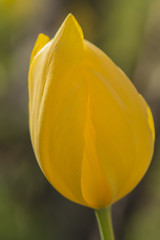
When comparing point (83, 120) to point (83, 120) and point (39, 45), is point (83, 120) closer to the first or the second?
point (83, 120)

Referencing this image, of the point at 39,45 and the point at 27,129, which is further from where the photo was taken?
the point at 27,129

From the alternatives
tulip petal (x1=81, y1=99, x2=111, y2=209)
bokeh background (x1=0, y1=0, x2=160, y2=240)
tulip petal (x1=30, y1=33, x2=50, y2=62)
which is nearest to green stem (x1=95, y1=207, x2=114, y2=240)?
tulip petal (x1=81, y1=99, x2=111, y2=209)

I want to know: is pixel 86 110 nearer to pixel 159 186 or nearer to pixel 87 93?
pixel 87 93

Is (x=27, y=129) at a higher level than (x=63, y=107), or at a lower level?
lower

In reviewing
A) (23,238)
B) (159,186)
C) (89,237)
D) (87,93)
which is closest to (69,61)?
(87,93)

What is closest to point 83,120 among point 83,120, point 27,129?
point 83,120

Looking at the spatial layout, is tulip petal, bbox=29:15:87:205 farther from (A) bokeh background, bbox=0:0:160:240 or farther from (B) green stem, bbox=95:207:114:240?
(A) bokeh background, bbox=0:0:160:240

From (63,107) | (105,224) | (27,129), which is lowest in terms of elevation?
(27,129)
